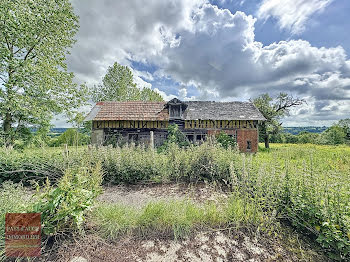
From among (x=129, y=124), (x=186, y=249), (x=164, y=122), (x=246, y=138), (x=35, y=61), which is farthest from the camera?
(x=246, y=138)

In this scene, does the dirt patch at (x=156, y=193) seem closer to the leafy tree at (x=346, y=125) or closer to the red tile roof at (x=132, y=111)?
the red tile roof at (x=132, y=111)

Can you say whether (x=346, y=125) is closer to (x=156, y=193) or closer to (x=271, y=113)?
(x=271, y=113)

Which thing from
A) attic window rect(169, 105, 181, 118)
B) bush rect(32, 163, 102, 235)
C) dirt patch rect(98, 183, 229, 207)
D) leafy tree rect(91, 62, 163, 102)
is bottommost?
dirt patch rect(98, 183, 229, 207)

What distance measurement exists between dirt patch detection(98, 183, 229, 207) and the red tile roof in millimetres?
9304

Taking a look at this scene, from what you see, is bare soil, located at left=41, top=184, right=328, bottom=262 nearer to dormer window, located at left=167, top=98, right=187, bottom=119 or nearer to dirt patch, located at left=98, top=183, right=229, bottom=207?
dirt patch, located at left=98, top=183, right=229, bottom=207

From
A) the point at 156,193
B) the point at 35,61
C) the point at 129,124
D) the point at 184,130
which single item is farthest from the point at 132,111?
the point at 156,193

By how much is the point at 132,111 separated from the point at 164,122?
10.8 ft

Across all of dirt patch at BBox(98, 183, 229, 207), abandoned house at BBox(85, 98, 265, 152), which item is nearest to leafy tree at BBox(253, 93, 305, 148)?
abandoned house at BBox(85, 98, 265, 152)

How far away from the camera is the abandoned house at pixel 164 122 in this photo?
13.4 meters

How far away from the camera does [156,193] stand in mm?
3953

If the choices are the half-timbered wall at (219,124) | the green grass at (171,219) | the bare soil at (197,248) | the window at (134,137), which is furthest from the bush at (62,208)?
the half-timbered wall at (219,124)

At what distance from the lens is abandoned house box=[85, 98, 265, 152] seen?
13.4 meters

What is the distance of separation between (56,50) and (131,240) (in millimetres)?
13916

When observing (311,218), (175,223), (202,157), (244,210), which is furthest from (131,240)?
(202,157)
